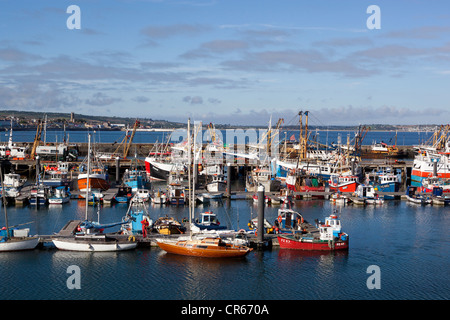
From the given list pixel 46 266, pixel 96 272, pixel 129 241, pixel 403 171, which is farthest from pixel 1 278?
pixel 403 171

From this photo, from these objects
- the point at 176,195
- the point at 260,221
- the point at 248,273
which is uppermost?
the point at 260,221

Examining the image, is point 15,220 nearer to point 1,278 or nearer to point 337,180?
point 1,278

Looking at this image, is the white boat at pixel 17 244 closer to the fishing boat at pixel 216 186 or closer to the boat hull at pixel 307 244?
the boat hull at pixel 307 244

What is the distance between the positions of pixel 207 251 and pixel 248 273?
3187mm

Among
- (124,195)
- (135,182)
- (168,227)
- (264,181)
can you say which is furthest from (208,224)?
(264,181)

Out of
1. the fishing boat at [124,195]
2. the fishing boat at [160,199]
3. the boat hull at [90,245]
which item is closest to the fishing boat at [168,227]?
the boat hull at [90,245]

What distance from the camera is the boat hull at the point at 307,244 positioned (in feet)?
113

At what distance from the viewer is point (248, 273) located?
30844mm

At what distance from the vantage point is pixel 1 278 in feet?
96.2

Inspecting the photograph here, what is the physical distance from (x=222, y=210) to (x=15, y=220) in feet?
58.5

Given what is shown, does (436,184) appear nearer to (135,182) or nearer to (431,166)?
(431,166)

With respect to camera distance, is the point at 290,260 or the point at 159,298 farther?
the point at 290,260

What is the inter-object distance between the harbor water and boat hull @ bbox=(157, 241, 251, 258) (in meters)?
0.40
